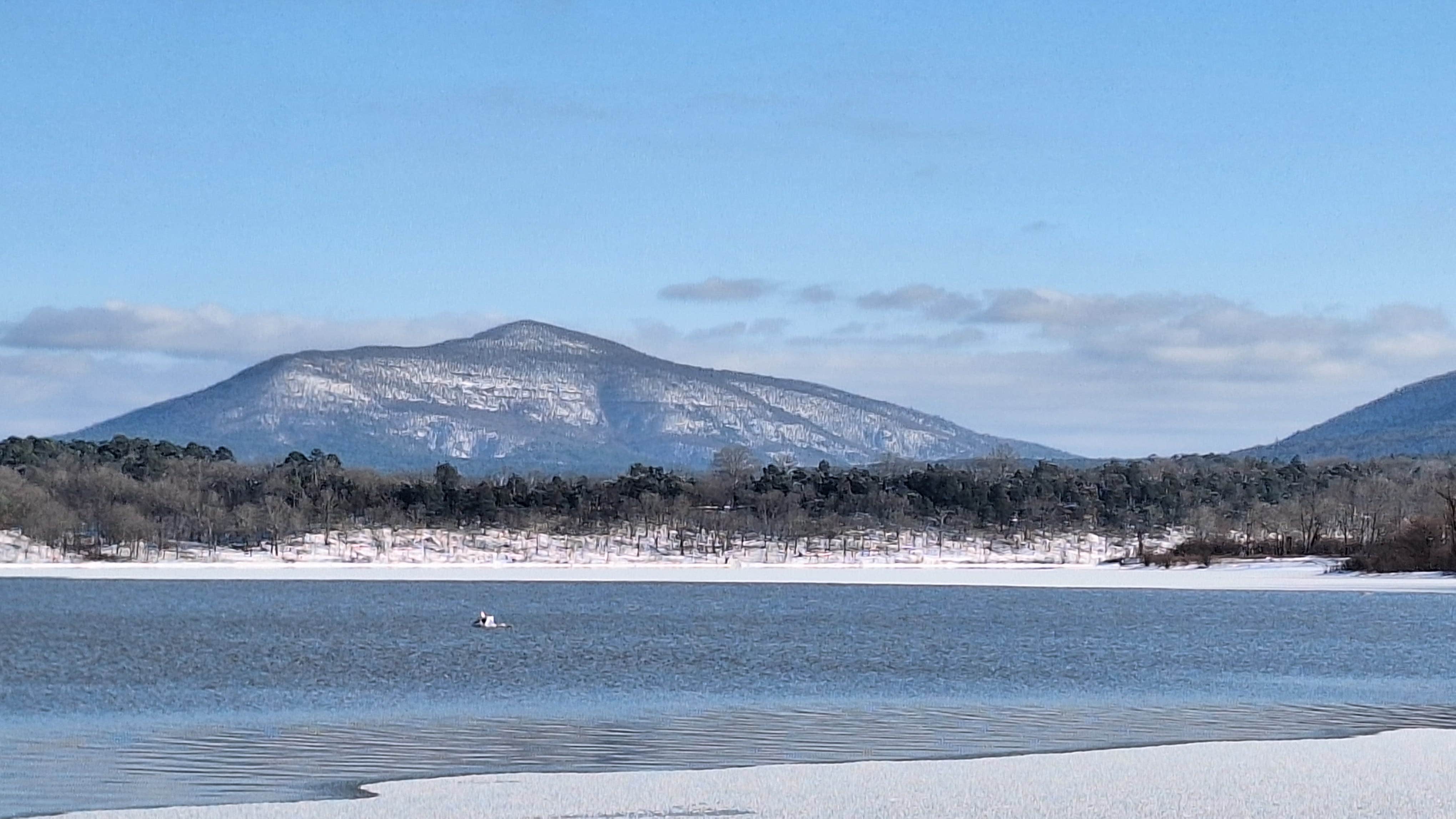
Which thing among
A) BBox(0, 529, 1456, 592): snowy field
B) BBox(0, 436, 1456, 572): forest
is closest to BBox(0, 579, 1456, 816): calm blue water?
BBox(0, 529, 1456, 592): snowy field

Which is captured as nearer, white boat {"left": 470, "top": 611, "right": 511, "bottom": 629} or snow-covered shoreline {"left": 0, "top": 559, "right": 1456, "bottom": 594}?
white boat {"left": 470, "top": 611, "right": 511, "bottom": 629}

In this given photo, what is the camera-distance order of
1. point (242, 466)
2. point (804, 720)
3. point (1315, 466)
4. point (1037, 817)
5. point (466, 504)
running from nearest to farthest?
point (1037, 817) < point (804, 720) < point (466, 504) < point (242, 466) < point (1315, 466)

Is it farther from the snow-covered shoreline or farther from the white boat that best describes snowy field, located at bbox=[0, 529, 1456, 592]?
the white boat

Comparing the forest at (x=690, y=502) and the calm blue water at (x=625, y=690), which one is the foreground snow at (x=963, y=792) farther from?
the forest at (x=690, y=502)

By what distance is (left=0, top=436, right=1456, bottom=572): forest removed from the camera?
367ft

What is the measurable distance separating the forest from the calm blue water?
5664cm

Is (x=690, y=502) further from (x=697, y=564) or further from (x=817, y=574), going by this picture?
(x=817, y=574)

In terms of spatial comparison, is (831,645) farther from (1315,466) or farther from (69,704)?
(1315,466)

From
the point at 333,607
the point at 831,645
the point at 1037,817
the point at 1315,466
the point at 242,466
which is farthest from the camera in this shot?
the point at 1315,466

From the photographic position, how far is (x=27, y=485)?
111500mm

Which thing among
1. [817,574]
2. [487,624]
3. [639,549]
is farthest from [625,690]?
[639,549]

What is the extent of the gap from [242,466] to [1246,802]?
127 metres

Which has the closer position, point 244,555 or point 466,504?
point 244,555

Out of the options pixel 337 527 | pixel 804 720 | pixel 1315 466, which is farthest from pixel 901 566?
pixel 804 720
